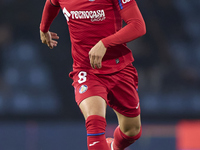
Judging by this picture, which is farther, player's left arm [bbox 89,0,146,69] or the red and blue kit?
the red and blue kit

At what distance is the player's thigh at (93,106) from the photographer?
10.4ft

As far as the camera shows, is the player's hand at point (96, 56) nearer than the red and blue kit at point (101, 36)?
Yes

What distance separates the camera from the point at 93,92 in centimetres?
333

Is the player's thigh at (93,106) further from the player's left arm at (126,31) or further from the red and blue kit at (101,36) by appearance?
the player's left arm at (126,31)

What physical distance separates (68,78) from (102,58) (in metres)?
3.52

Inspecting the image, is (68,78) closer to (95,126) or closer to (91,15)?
(91,15)

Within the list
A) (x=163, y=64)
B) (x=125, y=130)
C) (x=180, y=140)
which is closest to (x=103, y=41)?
(x=125, y=130)

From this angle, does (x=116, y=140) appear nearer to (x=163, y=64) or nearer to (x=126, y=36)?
(x=126, y=36)

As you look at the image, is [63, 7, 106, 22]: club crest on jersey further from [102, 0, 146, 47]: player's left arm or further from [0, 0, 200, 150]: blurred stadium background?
[0, 0, 200, 150]: blurred stadium background

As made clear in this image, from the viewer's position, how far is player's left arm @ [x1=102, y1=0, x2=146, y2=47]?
321 centimetres

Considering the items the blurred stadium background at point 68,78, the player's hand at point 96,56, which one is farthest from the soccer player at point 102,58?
the blurred stadium background at point 68,78

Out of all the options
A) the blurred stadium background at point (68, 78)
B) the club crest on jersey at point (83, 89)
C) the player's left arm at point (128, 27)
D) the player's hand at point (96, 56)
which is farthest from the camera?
the blurred stadium background at point (68, 78)

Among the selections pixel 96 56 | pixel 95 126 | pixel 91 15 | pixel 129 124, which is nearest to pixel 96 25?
pixel 91 15

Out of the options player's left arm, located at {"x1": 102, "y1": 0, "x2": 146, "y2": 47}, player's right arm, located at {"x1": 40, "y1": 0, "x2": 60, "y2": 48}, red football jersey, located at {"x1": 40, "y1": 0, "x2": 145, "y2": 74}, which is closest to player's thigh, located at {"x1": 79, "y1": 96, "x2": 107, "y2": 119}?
red football jersey, located at {"x1": 40, "y1": 0, "x2": 145, "y2": 74}
